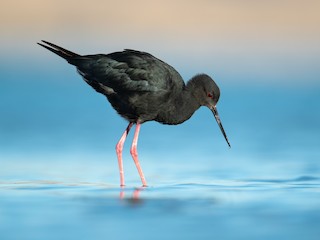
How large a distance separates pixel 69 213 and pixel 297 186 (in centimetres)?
310

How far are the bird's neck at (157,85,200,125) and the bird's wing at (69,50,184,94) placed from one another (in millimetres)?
168

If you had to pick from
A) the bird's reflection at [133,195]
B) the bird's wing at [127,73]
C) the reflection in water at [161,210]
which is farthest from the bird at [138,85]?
the reflection in water at [161,210]

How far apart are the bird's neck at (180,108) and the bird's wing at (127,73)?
17cm

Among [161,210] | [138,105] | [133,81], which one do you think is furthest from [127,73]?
[161,210]

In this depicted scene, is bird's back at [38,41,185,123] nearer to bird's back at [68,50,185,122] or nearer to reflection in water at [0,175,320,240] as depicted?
bird's back at [68,50,185,122]

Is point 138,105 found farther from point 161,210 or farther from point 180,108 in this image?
point 161,210

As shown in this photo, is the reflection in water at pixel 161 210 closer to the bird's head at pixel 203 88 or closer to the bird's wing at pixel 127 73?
the bird's wing at pixel 127 73

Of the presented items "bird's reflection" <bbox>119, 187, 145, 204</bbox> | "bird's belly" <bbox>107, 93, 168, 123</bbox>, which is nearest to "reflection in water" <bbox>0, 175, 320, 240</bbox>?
"bird's reflection" <bbox>119, 187, 145, 204</bbox>

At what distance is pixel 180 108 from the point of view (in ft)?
35.2

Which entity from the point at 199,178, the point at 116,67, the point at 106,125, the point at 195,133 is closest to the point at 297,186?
the point at 199,178

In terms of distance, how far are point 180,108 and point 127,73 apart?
81cm

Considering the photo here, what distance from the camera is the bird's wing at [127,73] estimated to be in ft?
34.1

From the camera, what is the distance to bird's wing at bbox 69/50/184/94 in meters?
10.4

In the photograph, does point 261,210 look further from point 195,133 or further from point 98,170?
point 195,133
